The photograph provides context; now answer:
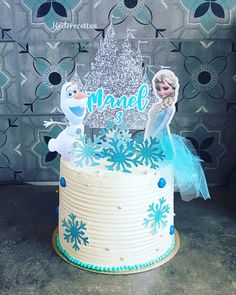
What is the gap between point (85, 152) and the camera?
1237mm

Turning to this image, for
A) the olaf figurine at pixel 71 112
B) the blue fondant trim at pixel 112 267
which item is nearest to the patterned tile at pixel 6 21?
the olaf figurine at pixel 71 112

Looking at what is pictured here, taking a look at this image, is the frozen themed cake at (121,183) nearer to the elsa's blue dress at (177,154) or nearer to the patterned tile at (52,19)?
the elsa's blue dress at (177,154)

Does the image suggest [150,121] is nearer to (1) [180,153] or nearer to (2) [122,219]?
(1) [180,153]

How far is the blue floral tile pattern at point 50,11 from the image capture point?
5.68ft

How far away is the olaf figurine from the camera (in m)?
1.25

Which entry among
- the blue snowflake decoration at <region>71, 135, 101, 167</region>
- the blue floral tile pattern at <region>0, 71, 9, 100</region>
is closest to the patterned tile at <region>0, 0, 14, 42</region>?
the blue floral tile pattern at <region>0, 71, 9, 100</region>

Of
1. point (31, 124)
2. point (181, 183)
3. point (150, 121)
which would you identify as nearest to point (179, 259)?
point (181, 183)

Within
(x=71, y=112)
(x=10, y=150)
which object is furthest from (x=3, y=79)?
(x=71, y=112)

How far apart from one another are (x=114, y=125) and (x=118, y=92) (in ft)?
1.09

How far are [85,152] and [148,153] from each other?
0.63 feet

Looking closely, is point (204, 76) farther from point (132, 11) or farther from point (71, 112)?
point (71, 112)

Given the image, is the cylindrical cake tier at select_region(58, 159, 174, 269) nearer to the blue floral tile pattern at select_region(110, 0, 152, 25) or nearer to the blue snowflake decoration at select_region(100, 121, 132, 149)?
the blue snowflake decoration at select_region(100, 121, 132, 149)

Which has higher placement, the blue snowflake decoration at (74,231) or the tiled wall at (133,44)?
the tiled wall at (133,44)

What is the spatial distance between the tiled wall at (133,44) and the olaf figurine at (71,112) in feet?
1.83
